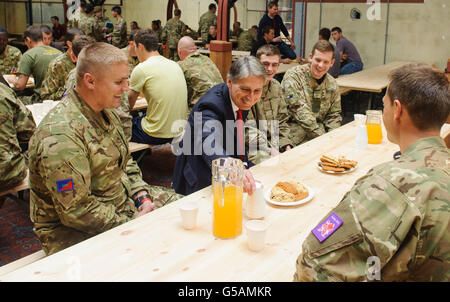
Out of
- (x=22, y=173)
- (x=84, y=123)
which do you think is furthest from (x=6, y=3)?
(x=84, y=123)

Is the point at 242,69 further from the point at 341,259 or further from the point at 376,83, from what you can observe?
the point at 376,83

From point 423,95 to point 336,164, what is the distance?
1.15 meters

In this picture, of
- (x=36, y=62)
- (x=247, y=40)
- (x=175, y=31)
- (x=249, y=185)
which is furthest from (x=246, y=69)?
(x=247, y=40)

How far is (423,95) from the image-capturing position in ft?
4.24

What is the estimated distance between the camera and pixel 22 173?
294 cm

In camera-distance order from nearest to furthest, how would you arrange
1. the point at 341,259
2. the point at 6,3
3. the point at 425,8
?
the point at 341,259, the point at 425,8, the point at 6,3

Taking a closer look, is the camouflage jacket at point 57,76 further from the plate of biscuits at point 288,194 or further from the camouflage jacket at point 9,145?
the plate of biscuits at point 288,194

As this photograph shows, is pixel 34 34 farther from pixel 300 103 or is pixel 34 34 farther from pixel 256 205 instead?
pixel 256 205

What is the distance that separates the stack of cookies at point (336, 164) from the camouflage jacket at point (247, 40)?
1032cm

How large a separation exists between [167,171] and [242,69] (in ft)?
8.68

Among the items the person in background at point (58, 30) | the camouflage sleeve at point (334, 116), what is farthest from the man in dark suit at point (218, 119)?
the person in background at point (58, 30)

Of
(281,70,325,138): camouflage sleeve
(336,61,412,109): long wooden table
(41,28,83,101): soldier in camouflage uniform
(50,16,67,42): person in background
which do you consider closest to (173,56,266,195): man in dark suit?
(281,70,325,138): camouflage sleeve

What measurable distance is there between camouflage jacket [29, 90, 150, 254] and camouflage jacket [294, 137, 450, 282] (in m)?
1.12

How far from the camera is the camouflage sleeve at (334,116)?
4086 mm
